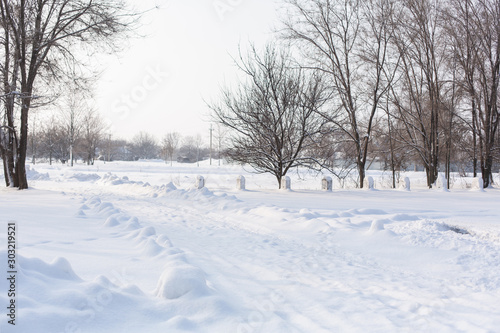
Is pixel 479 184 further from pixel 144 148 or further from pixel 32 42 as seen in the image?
pixel 144 148

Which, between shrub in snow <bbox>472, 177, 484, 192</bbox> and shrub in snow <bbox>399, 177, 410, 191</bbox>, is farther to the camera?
shrub in snow <bbox>399, 177, 410, 191</bbox>

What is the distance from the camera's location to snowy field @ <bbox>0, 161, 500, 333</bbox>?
253 centimetres

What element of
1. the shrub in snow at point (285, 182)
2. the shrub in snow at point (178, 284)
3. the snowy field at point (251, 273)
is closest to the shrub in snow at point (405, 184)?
the shrub in snow at point (285, 182)

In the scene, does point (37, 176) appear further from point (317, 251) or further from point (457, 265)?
point (457, 265)

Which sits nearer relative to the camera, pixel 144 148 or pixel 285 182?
pixel 285 182

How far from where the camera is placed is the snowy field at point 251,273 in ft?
8.30

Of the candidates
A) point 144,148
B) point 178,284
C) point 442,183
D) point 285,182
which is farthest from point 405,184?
point 144,148

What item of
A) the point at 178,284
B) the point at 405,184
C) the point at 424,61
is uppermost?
the point at 424,61

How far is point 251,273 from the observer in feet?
12.6

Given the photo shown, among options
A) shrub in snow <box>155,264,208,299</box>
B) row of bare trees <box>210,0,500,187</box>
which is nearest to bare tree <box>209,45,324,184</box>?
row of bare trees <box>210,0,500,187</box>

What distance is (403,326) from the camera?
2.64 meters

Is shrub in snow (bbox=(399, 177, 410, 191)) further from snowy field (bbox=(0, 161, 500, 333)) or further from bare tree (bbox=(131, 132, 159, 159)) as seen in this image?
bare tree (bbox=(131, 132, 159, 159))

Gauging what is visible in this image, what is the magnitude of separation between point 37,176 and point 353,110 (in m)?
22.4

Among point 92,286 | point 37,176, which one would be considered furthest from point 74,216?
point 37,176
